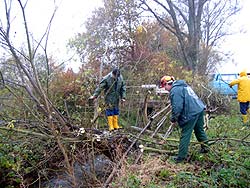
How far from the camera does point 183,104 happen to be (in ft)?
19.2

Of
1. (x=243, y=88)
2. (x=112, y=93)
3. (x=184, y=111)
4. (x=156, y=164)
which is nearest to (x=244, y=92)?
(x=243, y=88)

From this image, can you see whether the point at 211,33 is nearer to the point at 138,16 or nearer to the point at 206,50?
the point at 206,50

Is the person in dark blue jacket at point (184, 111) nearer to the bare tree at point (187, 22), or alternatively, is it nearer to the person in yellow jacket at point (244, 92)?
the person in yellow jacket at point (244, 92)

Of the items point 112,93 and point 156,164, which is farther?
point 112,93

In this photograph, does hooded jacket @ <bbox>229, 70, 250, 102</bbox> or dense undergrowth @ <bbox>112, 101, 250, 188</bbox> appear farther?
hooded jacket @ <bbox>229, 70, 250, 102</bbox>

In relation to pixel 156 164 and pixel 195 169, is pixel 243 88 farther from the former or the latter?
pixel 156 164

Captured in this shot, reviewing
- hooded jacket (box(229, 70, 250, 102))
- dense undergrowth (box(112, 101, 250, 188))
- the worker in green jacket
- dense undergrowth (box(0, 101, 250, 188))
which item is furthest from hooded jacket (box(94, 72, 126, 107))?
hooded jacket (box(229, 70, 250, 102))

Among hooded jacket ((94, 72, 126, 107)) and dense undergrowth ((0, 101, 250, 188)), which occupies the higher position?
hooded jacket ((94, 72, 126, 107))

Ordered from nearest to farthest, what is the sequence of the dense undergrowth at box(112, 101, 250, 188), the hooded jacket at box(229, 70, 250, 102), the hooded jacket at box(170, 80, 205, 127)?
the dense undergrowth at box(112, 101, 250, 188)
the hooded jacket at box(170, 80, 205, 127)
the hooded jacket at box(229, 70, 250, 102)

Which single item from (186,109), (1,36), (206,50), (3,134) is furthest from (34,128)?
(206,50)

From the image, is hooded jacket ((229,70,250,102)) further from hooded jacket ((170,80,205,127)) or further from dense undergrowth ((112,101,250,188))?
hooded jacket ((170,80,205,127))

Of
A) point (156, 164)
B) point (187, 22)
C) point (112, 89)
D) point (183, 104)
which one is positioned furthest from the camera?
point (187, 22)

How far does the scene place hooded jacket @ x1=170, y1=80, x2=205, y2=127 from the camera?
5727 mm

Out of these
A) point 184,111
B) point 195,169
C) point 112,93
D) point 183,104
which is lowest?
point 195,169
